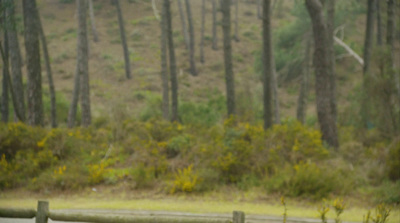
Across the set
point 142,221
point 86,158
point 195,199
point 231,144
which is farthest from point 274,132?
point 142,221

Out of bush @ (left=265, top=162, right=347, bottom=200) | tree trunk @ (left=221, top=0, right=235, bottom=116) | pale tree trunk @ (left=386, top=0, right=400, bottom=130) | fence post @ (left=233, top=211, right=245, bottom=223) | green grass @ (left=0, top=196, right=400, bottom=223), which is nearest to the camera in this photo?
fence post @ (left=233, top=211, right=245, bottom=223)

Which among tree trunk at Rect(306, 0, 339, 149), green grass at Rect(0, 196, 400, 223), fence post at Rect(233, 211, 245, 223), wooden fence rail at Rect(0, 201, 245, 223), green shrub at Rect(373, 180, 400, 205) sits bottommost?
green grass at Rect(0, 196, 400, 223)

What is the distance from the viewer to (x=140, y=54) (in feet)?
115

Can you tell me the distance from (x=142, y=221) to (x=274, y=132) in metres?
6.31

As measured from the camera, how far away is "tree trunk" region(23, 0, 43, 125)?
13.6 metres

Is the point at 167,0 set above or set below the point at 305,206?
above

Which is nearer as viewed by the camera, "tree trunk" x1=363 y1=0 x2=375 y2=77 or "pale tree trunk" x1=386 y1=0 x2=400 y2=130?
"pale tree trunk" x1=386 y1=0 x2=400 y2=130

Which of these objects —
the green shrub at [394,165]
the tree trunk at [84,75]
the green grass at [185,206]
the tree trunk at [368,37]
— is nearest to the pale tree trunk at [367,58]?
the tree trunk at [368,37]

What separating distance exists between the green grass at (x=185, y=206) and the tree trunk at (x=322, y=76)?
3803 mm

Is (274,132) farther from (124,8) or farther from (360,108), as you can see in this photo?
(124,8)

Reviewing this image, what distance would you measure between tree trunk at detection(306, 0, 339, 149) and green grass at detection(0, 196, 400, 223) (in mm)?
3803

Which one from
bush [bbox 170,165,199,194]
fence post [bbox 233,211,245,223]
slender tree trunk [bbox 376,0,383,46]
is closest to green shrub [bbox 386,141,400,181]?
bush [bbox 170,165,199,194]

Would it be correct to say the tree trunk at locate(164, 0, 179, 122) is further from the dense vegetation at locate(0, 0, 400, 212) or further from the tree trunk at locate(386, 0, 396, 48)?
the tree trunk at locate(386, 0, 396, 48)

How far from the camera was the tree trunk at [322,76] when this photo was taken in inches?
486
